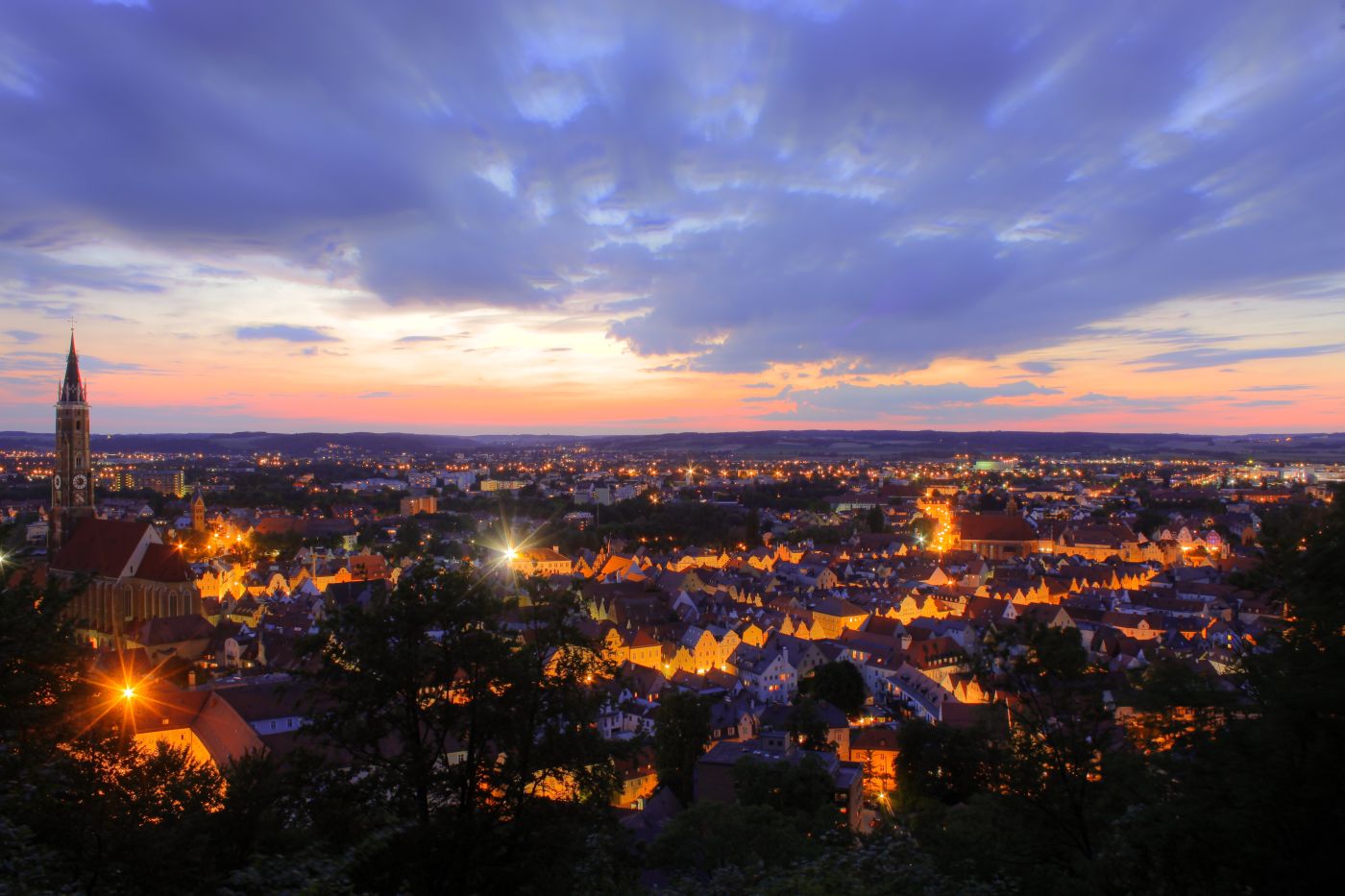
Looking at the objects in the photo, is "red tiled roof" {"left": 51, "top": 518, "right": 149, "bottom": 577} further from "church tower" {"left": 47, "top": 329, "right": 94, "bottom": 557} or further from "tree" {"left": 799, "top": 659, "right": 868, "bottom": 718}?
"tree" {"left": 799, "top": 659, "right": 868, "bottom": 718}

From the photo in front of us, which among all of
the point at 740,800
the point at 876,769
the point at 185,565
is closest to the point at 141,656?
the point at 185,565

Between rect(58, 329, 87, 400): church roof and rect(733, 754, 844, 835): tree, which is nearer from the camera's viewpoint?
rect(733, 754, 844, 835): tree

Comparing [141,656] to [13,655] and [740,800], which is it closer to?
[740,800]

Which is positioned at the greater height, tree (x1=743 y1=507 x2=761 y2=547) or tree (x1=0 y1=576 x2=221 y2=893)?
tree (x1=0 y1=576 x2=221 y2=893)

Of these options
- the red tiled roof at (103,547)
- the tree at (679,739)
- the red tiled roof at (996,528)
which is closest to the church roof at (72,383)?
the red tiled roof at (103,547)

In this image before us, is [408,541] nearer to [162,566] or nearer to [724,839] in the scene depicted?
[162,566]

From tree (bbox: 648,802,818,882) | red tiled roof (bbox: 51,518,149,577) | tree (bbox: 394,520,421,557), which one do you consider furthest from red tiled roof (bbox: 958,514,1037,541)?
tree (bbox: 648,802,818,882)

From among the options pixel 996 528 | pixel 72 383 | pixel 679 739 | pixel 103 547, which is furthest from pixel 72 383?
pixel 996 528
